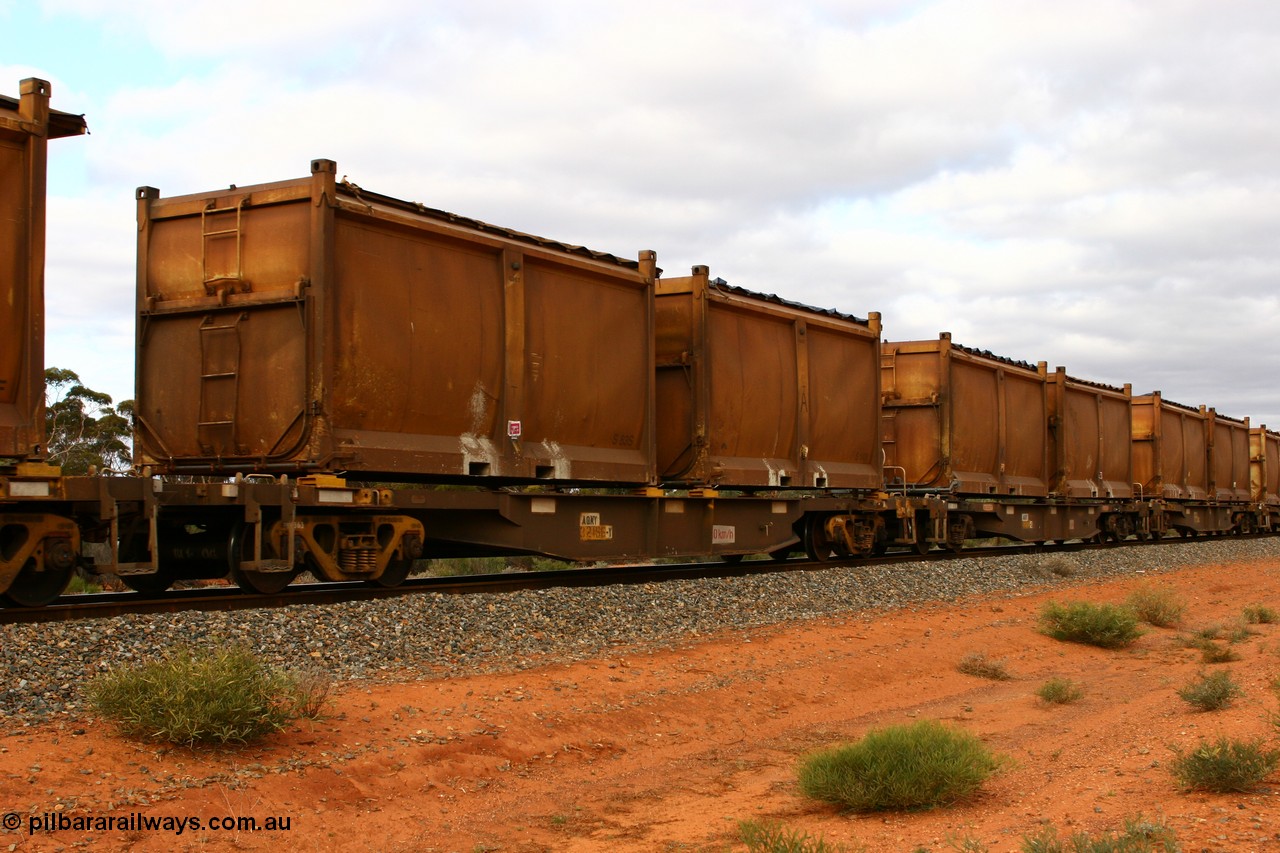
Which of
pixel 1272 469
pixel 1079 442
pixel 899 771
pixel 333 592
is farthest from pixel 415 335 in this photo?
pixel 1272 469

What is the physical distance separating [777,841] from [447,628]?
490cm

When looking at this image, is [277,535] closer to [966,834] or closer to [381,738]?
[381,738]

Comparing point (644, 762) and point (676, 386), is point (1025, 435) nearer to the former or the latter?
point (676, 386)

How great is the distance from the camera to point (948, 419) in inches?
840

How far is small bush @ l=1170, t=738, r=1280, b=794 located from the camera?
18.7 feet

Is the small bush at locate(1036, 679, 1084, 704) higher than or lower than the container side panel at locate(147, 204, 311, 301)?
lower

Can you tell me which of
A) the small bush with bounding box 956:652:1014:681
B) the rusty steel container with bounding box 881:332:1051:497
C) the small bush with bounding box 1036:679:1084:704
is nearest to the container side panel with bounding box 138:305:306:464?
the small bush with bounding box 956:652:1014:681

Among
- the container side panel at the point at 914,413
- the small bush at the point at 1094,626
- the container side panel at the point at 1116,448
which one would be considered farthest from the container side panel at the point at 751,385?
the container side panel at the point at 1116,448

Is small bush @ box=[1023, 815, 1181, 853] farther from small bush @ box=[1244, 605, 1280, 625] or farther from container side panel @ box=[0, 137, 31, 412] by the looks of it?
small bush @ box=[1244, 605, 1280, 625]

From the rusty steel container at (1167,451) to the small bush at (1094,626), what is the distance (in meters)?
19.7

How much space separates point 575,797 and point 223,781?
2071mm

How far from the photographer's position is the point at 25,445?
26.0ft

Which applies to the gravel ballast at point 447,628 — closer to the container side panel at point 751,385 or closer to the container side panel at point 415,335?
the container side panel at point 415,335

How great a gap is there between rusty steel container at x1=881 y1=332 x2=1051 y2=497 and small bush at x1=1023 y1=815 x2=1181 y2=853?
15.7 metres
